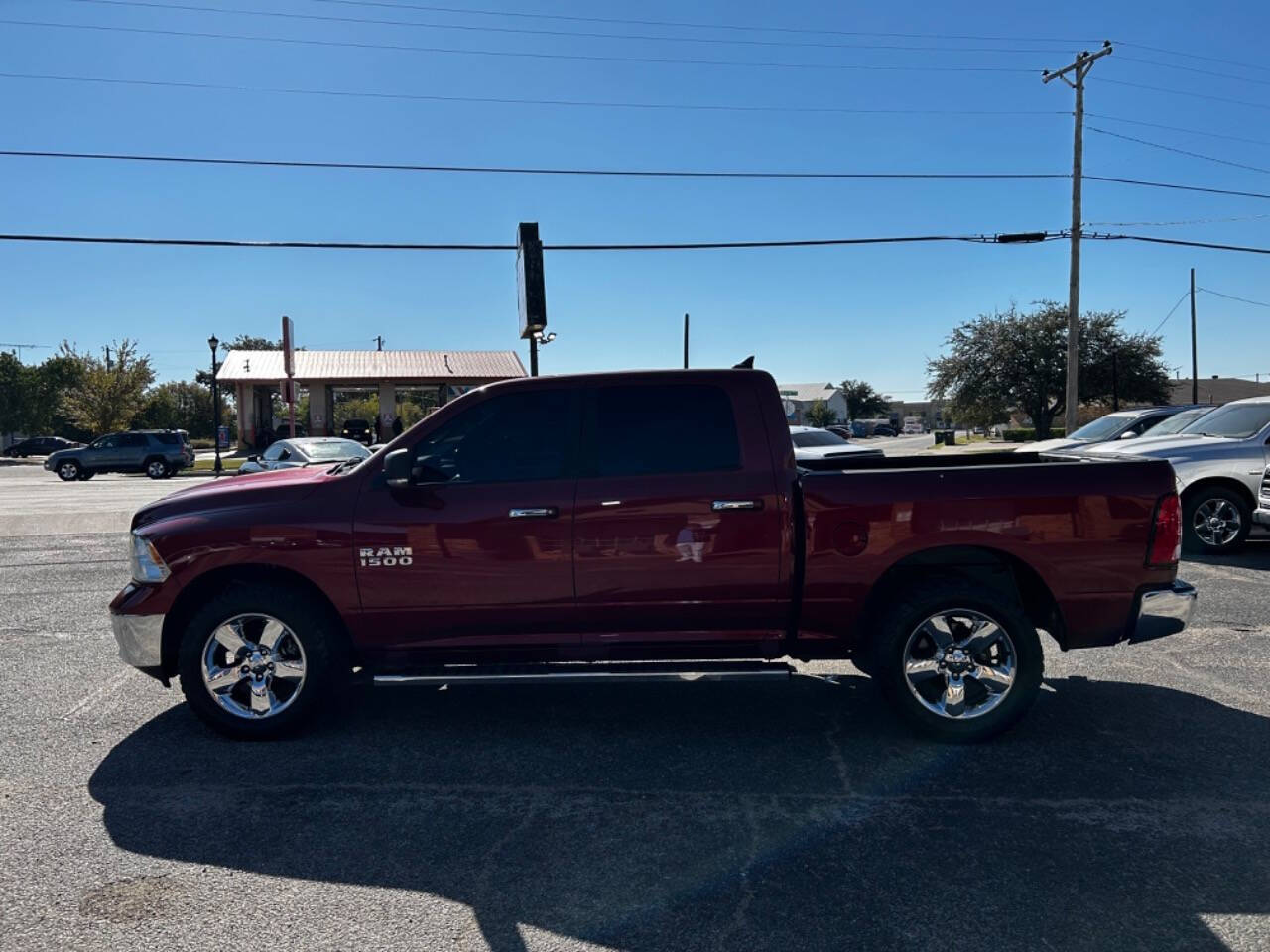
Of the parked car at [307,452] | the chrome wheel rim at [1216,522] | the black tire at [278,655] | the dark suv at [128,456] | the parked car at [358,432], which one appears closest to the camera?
the black tire at [278,655]

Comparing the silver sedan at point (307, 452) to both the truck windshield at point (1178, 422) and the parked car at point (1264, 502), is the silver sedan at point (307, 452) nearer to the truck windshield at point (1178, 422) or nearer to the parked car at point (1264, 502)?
the truck windshield at point (1178, 422)

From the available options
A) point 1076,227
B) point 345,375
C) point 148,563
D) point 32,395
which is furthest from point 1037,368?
point 32,395

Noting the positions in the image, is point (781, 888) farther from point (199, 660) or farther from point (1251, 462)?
point (1251, 462)

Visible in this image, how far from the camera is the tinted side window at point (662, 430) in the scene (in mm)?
4859

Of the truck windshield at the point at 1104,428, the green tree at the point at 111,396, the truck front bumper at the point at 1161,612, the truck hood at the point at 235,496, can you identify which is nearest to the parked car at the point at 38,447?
the green tree at the point at 111,396

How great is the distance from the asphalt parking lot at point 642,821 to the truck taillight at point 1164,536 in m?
0.96

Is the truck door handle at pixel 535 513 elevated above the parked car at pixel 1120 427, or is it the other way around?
the parked car at pixel 1120 427

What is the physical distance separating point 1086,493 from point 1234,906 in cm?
208

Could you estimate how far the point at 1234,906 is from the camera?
3217 mm

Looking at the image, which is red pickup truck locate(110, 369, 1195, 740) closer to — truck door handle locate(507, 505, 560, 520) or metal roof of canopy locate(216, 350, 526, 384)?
truck door handle locate(507, 505, 560, 520)

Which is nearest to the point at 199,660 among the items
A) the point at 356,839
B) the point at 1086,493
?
the point at 356,839

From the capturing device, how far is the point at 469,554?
15.6 feet

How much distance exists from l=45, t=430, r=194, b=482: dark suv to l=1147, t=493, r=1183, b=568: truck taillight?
3492 centimetres

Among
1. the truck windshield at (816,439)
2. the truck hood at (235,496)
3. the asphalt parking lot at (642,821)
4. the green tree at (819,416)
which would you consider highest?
the green tree at (819,416)
